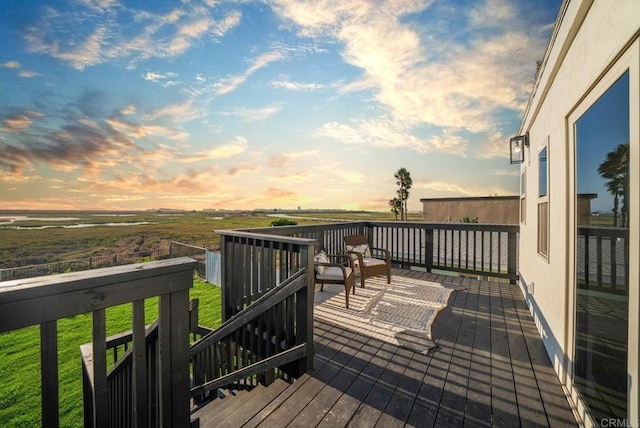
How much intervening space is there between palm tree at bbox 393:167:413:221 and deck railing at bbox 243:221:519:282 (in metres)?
23.4

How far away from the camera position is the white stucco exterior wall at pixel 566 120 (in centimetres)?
106

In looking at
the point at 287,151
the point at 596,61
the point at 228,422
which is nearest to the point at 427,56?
the point at 596,61

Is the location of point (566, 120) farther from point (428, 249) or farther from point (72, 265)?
point (72, 265)

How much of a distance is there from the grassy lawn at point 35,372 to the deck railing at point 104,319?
340 cm

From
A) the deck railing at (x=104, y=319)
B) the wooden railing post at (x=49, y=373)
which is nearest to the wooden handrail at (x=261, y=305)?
the deck railing at (x=104, y=319)

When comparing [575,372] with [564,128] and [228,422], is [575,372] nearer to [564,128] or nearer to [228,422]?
[564,128]

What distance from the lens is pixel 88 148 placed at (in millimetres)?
15898

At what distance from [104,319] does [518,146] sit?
4954 mm

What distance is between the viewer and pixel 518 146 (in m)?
3.88

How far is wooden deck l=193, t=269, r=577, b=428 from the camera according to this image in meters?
1.62

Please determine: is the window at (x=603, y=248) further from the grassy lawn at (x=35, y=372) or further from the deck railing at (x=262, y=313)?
the grassy lawn at (x=35, y=372)

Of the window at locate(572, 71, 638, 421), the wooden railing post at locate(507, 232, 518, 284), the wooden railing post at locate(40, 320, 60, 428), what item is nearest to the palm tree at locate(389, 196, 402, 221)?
the wooden railing post at locate(507, 232, 518, 284)

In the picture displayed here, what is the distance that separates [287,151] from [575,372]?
12392mm

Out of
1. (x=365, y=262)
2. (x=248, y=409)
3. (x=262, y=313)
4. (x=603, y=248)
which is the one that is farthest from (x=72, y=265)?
(x=603, y=248)
